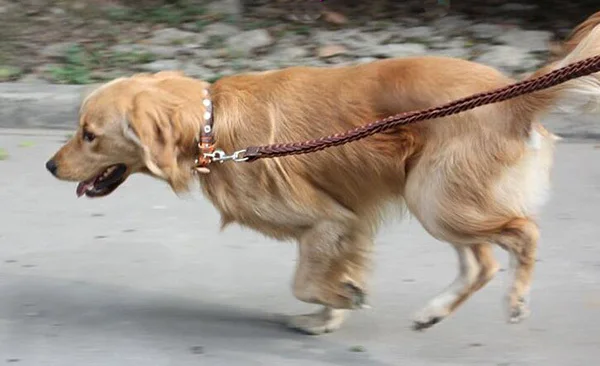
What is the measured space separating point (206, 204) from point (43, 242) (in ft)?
3.14

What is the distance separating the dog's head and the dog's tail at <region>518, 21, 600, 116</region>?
1.29 metres

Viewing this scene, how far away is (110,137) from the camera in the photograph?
4.29 meters

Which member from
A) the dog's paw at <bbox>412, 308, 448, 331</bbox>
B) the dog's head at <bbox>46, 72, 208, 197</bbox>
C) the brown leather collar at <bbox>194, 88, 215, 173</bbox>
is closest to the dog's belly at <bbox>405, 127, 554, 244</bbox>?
the dog's paw at <bbox>412, 308, 448, 331</bbox>

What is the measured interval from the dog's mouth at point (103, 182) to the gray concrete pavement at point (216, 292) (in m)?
0.32

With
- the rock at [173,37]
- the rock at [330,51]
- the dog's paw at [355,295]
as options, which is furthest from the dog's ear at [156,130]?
the rock at [173,37]

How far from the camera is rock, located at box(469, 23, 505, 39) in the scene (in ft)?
26.8

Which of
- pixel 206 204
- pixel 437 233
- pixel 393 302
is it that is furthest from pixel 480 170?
pixel 206 204

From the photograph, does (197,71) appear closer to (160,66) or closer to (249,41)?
(160,66)

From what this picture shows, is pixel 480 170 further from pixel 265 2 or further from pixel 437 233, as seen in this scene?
pixel 265 2

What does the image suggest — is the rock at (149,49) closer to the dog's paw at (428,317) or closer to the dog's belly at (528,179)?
the dog's paw at (428,317)

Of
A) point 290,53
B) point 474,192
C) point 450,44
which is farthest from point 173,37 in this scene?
point 474,192

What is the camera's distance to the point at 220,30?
8344 mm

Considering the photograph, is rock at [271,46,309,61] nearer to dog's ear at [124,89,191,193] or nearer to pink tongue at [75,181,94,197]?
pink tongue at [75,181,94,197]

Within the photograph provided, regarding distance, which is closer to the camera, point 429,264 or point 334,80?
point 334,80
